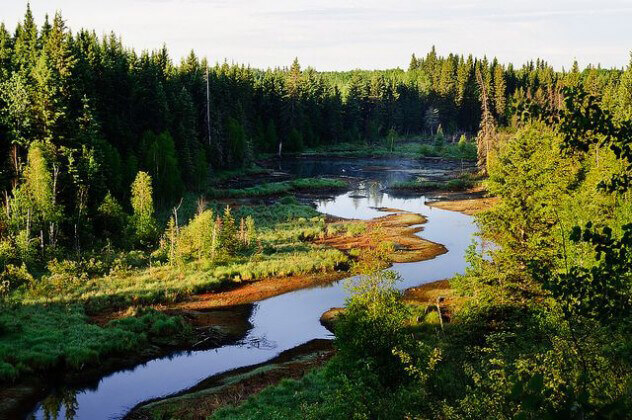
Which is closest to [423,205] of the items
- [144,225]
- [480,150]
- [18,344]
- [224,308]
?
[480,150]

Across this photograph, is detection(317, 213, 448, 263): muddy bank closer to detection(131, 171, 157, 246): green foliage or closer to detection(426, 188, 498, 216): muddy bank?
detection(426, 188, 498, 216): muddy bank

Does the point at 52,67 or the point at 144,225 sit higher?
the point at 52,67

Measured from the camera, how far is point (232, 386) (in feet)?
68.5

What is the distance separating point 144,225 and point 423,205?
112 ft

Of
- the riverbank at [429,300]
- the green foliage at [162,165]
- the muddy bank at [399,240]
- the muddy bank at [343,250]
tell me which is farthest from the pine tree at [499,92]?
the riverbank at [429,300]

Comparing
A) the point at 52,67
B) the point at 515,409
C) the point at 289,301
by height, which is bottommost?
the point at 289,301

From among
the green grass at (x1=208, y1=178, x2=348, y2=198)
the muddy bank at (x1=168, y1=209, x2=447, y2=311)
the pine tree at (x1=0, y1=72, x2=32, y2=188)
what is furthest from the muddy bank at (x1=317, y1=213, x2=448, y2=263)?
the pine tree at (x1=0, y1=72, x2=32, y2=188)

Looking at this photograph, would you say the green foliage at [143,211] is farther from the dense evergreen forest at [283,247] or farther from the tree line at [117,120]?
the tree line at [117,120]

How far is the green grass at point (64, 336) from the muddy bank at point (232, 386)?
4671mm

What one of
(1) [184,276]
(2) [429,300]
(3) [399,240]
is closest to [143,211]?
(1) [184,276]

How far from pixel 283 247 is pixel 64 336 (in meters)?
20.6

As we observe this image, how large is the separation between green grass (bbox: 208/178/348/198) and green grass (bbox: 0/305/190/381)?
40658 mm

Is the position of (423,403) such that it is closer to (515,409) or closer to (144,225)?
(515,409)

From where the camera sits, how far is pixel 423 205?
6438 cm
